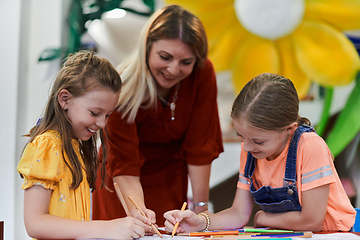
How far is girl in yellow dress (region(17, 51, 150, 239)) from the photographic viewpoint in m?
0.84

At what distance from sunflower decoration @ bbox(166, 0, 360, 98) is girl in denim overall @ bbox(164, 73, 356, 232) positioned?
99 centimetres

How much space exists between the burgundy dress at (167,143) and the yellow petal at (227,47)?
26.9 inches

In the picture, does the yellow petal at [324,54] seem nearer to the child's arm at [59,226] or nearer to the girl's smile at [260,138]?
the girl's smile at [260,138]

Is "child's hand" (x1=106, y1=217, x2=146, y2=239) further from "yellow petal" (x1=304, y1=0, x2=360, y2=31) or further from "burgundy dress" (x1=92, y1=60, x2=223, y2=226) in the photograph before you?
"yellow petal" (x1=304, y1=0, x2=360, y2=31)

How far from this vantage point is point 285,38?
199cm

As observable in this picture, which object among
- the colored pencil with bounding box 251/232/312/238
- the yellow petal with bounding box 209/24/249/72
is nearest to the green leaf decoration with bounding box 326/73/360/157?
the yellow petal with bounding box 209/24/249/72

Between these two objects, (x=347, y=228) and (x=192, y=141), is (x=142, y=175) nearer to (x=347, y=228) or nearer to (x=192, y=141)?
(x=192, y=141)

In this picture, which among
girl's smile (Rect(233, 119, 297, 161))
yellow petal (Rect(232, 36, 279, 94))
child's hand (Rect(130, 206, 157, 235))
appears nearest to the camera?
child's hand (Rect(130, 206, 157, 235))

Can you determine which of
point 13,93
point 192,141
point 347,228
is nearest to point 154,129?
point 192,141

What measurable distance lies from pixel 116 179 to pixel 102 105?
1.13 ft

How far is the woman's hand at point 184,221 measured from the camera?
0.97 meters

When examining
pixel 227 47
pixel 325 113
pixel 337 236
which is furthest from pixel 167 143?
pixel 325 113

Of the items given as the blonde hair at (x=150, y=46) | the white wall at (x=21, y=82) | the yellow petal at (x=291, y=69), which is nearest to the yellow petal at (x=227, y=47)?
the yellow petal at (x=291, y=69)

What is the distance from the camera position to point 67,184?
0.95 metres
